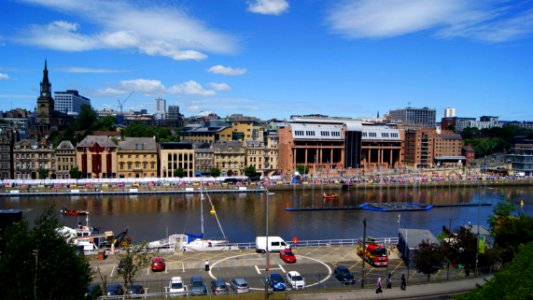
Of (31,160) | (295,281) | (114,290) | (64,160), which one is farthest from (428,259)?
(31,160)

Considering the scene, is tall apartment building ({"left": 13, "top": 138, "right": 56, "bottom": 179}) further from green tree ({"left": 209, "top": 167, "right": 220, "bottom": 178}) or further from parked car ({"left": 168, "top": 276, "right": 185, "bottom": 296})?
parked car ({"left": 168, "top": 276, "right": 185, "bottom": 296})

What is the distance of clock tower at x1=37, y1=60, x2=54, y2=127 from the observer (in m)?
126

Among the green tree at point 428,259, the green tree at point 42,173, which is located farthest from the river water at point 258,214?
the green tree at point 428,259

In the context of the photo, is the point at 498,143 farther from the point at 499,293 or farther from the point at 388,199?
the point at 499,293

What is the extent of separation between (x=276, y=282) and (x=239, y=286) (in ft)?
6.13

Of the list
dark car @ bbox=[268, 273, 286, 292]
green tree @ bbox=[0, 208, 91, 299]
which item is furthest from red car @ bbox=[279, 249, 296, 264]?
green tree @ bbox=[0, 208, 91, 299]

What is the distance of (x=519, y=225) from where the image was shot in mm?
25797

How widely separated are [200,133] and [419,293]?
9600 centimetres

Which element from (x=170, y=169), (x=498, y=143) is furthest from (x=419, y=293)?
(x=498, y=143)

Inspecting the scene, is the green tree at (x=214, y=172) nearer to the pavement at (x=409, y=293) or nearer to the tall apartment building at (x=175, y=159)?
the tall apartment building at (x=175, y=159)

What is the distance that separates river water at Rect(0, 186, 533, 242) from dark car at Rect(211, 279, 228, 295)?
16.1 m

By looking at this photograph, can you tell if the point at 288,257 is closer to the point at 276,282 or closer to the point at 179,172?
the point at 276,282

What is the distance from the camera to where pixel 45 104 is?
128500 millimetres

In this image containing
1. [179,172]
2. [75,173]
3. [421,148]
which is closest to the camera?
[75,173]
